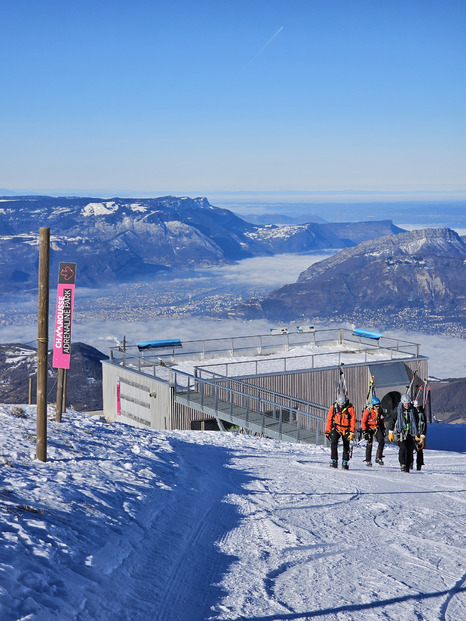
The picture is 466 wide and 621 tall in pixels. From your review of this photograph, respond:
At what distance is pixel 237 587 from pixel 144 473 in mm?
4194

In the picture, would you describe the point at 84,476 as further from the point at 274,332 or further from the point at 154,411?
the point at 274,332

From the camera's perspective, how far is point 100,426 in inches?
603

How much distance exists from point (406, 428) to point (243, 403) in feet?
51.7

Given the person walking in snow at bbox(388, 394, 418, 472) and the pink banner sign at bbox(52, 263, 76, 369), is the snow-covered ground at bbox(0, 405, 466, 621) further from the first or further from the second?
the pink banner sign at bbox(52, 263, 76, 369)

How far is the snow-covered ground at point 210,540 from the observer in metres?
5.99

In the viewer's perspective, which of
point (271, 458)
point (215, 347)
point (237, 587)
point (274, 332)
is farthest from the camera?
point (274, 332)

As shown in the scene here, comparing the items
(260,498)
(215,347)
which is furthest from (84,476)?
(215,347)

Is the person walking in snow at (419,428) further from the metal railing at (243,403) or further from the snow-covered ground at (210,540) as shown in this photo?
the metal railing at (243,403)

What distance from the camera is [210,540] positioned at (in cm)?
779

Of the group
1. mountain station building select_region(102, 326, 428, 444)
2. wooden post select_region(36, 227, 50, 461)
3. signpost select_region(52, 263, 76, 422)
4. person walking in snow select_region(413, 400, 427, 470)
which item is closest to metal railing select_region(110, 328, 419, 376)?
mountain station building select_region(102, 326, 428, 444)

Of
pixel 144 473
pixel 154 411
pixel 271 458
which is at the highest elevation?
pixel 144 473

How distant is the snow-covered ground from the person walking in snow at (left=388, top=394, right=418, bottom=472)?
1.31m

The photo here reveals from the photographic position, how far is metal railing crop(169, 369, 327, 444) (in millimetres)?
23203

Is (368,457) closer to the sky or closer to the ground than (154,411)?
closer to the sky
